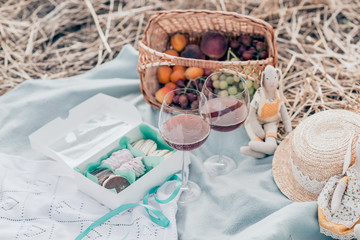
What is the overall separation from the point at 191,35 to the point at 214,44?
209 mm

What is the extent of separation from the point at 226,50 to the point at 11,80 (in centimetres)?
116

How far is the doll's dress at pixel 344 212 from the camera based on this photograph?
3.93 feet

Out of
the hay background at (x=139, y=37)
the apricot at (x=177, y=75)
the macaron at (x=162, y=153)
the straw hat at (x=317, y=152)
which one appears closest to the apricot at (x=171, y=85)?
the apricot at (x=177, y=75)

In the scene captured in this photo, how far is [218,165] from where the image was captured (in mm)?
1602

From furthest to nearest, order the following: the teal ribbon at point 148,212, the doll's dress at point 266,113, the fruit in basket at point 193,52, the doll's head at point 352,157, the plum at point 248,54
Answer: the fruit in basket at point 193,52 < the plum at point 248,54 < the doll's dress at point 266,113 < the teal ribbon at point 148,212 < the doll's head at point 352,157

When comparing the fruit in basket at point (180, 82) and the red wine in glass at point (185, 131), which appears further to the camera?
the fruit in basket at point (180, 82)

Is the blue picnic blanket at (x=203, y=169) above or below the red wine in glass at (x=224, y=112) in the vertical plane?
below

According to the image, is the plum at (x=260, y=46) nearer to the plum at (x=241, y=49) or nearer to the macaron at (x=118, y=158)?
the plum at (x=241, y=49)

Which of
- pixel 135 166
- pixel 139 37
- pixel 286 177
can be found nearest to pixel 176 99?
pixel 135 166

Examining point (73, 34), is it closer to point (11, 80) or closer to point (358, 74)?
point (11, 80)

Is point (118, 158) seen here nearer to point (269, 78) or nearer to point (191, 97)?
point (191, 97)

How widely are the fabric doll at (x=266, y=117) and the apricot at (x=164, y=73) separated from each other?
48 cm

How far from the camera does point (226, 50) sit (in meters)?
1.90

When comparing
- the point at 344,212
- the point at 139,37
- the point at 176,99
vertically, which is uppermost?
the point at 176,99
